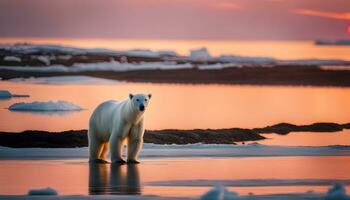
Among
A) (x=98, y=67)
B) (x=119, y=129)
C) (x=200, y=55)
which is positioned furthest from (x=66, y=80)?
(x=119, y=129)

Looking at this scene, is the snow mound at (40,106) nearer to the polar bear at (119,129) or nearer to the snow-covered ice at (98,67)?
the polar bear at (119,129)

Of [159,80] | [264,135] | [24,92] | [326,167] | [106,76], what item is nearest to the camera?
[326,167]

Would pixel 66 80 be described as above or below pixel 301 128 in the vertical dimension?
above

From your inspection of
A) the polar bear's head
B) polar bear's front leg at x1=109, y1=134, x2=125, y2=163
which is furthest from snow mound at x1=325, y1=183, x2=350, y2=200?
polar bear's front leg at x1=109, y1=134, x2=125, y2=163

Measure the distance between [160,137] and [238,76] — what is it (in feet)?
88.3

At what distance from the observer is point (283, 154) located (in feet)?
61.0

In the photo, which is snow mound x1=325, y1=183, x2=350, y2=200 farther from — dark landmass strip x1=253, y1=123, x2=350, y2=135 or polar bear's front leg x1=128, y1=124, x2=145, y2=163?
dark landmass strip x1=253, y1=123, x2=350, y2=135

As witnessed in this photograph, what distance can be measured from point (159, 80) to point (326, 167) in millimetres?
28499

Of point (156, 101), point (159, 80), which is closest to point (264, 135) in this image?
point (156, 101)

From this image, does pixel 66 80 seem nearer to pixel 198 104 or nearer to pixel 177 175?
pixel 198 104

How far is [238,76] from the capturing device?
157 feet

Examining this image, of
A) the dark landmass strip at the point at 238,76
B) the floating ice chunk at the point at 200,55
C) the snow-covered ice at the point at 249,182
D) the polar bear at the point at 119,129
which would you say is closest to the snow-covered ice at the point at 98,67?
the dark landmass strip at the point at 238,76

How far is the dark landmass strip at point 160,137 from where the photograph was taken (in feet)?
65.4

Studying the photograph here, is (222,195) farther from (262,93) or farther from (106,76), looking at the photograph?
(106,76)
